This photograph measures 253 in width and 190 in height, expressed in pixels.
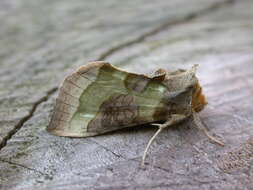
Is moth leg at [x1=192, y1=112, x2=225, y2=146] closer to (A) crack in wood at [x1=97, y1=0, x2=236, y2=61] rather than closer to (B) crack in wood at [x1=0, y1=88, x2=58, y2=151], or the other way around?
(B) crack in wood at [x1=0, y1=88, x2=58, y2=151]

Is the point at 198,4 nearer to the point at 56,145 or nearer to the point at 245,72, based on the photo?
the point at 245,72

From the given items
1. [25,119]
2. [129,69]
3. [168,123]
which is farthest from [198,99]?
[25,119]

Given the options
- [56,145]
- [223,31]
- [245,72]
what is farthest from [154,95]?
[223,31]

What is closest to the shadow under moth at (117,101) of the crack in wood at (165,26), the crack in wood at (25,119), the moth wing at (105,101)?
the moth wing at (105,101)

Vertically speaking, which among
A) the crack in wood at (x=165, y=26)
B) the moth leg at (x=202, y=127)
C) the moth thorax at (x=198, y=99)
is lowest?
the moth leg at (x=202, y=127)

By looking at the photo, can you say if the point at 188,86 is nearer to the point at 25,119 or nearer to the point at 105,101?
the point at 105,101

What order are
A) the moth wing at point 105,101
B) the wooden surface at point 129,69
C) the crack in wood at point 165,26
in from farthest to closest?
the crack in wood at point 165,26
the moth wing at point 105,101
the wooden surface at point 129,69

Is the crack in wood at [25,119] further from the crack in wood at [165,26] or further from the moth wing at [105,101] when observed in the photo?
the crack in wood at [165,26]
